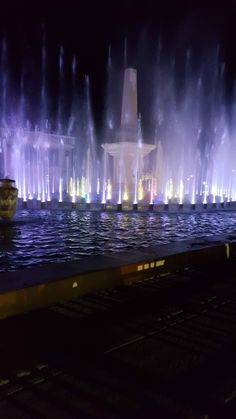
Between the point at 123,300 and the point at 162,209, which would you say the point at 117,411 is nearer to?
the point at 123,300

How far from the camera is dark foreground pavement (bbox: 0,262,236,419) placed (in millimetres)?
2721

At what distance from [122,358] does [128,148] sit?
961 inches

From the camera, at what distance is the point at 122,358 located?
3.40m

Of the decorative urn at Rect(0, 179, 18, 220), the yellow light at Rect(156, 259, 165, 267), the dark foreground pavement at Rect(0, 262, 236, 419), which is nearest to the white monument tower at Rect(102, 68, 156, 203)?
the decorative urn at Rect(0, 179, 18, 220)

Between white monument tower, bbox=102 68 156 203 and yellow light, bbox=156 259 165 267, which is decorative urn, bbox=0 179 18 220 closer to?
yellow light, bbox=156 259 165 267

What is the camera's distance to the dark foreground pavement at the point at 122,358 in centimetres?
272

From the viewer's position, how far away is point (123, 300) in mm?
4914

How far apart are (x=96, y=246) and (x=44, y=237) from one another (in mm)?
1881

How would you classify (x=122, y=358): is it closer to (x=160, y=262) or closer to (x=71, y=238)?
(x=160, y=262)

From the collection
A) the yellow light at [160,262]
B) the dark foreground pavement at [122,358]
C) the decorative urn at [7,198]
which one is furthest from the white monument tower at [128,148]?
the dark foreground pavement at [122,358]

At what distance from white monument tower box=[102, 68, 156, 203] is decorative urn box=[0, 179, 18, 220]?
44.6 ft

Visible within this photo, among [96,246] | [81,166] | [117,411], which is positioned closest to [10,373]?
[117,411]

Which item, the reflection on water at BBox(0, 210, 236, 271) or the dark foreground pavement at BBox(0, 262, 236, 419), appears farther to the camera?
the reflection on water at BBox(0, 210, 236, 271)

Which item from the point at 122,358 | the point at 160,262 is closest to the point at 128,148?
the point at 160,262
